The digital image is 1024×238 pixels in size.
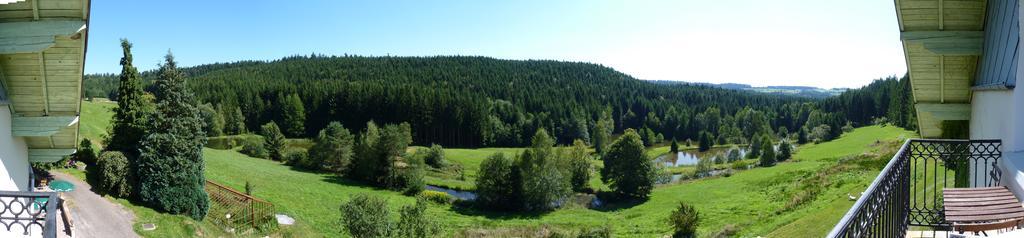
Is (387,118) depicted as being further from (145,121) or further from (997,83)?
(997,83)

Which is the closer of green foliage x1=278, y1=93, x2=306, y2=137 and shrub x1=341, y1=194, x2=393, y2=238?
shrub x1=341, y1=194, x2=393, y2=238

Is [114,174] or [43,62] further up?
[43,62]

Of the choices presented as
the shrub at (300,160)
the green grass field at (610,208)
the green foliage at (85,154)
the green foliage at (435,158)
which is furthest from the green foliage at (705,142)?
the green foliage at (85,154)

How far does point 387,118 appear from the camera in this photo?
104250mm

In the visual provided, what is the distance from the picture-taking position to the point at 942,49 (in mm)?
9367

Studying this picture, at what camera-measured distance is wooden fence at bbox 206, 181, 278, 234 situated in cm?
2964

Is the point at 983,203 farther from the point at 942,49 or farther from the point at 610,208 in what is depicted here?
the point at 610,208

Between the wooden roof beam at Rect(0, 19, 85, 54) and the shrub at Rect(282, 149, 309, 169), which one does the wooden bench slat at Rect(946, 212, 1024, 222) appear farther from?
the shrub at Rect(282, 149, 309, 169)

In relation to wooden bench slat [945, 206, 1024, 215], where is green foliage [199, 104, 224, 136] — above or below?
below

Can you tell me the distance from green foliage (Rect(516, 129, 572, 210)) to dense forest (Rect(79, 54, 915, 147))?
45.2m

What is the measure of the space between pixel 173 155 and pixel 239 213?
16.6 ft

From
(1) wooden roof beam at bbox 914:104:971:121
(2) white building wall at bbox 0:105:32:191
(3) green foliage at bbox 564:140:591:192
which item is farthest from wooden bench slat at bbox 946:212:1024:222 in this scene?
(3) green foliage at bbox 564:140:591:192

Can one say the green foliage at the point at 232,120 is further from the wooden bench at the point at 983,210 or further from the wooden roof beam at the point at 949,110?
the wooden bench at the point at 983,210

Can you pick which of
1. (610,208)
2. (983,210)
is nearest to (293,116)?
(610,208)
